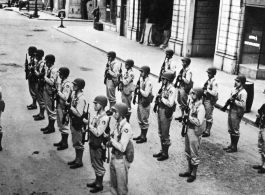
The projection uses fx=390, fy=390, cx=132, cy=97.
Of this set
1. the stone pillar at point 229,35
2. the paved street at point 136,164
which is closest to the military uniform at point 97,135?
the paved street at point 136,164

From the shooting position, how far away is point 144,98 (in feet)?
33.6

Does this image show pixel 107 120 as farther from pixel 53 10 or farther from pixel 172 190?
pixel 53 10

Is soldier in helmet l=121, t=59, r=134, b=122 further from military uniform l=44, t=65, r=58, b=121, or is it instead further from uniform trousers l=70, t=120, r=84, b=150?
uniform trousers l=70, t=120, r=84, b=150

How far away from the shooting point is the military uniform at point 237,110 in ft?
31.9

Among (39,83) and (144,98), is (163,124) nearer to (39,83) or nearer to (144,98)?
(144,98)

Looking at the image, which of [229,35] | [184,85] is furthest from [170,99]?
[229,35]

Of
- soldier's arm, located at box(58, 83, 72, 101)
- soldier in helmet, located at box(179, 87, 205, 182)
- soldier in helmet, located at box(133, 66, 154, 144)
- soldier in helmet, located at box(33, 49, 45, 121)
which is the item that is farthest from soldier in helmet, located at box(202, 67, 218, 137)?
soldier in helmet, located at box(33, 49, 45, 121)

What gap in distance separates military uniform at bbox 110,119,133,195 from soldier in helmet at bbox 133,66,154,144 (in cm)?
346

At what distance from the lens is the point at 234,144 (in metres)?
10.2

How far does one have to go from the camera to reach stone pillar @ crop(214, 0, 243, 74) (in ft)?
64.0

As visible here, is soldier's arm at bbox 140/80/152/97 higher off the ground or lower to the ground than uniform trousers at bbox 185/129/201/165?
higher

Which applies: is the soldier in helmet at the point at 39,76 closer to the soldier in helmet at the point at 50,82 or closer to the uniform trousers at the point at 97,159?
the soldier in helmet at the point at 50,82

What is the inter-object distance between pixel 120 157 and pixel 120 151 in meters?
0.12

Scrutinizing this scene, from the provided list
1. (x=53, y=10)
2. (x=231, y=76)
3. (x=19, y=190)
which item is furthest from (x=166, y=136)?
(x=53, y=10)
